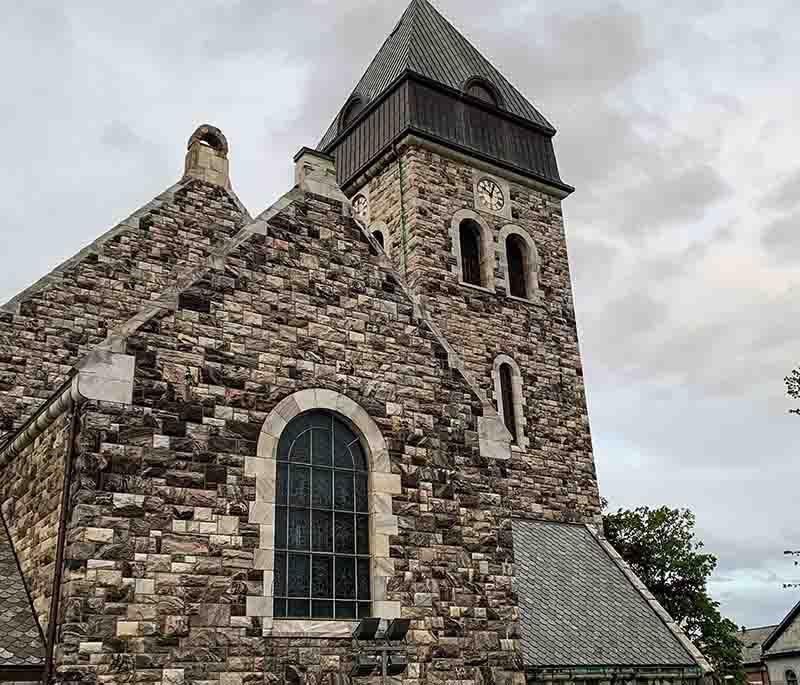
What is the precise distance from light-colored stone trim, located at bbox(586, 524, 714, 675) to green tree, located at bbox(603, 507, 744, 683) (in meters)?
3.67

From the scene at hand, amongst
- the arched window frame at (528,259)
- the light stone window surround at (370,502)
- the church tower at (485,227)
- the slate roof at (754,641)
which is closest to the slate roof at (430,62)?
the church tower at (485,227)

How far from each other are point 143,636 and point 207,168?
982cm

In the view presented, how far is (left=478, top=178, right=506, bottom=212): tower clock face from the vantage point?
2251 cm

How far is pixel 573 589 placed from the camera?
676 inches

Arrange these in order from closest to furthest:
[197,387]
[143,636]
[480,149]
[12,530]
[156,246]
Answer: [143,636], [197,387], [12,530], [156,246], [480,149]

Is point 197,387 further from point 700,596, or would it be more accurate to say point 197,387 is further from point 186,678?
point 700,596

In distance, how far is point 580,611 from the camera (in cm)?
1650

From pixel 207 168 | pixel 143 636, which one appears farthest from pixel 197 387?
pixel 207 168

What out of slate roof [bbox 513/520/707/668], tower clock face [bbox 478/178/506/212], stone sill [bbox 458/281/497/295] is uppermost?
tower clock face [bbox 478/178/506/212]

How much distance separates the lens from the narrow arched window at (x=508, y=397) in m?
20.3

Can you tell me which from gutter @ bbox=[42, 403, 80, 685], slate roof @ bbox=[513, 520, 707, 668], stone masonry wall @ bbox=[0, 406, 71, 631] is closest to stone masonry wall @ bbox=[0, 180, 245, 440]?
stone masonry wall @ bbox=[0, 406, 71, 631]

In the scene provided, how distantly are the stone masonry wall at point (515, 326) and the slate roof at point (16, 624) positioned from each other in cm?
1090

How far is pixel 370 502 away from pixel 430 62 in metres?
14.9

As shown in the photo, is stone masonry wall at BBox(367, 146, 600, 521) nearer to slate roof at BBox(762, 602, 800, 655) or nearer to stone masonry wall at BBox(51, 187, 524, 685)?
stone masonry wall at BBox(51, 187, 524, 685)
